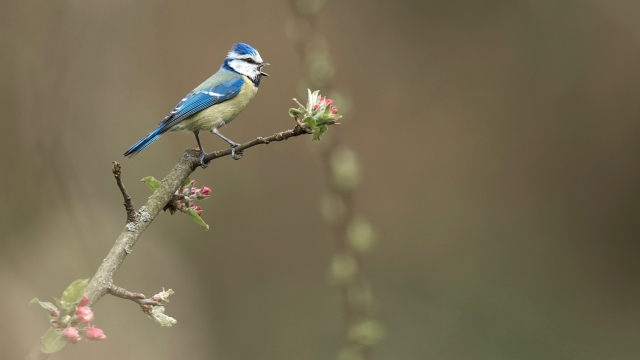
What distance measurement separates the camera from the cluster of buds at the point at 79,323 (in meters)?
0.71

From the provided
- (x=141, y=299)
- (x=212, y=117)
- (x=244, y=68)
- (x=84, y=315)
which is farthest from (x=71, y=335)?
(x=244, y=68)

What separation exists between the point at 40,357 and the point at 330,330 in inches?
70.6

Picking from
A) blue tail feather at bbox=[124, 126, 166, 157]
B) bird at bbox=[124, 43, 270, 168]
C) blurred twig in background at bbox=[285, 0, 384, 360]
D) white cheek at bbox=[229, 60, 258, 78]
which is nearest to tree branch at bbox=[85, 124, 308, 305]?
blurred twig in background at bbox=[285, 0, 384, 360]

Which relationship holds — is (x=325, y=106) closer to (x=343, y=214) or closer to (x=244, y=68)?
(x=343, y=214)

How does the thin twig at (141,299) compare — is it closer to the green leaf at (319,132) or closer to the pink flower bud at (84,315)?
the pink flower bud at (84,315)

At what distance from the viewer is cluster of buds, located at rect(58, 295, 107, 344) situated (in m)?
0.71

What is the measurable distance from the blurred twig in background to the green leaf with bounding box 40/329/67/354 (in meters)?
0.55

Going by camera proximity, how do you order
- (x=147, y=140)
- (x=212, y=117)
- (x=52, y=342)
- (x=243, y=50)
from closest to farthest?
(x=52, y=342) < (x=147, y=140) < (x=212, y=117) < (x=243, y=50)

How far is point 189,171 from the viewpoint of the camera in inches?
33.8

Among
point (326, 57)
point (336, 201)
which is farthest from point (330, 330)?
point (326, 57)

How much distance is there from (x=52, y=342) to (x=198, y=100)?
3.52ft

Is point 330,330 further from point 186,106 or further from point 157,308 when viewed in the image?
point 157,308

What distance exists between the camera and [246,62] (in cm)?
188

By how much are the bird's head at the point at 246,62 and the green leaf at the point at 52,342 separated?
1.30 metres
